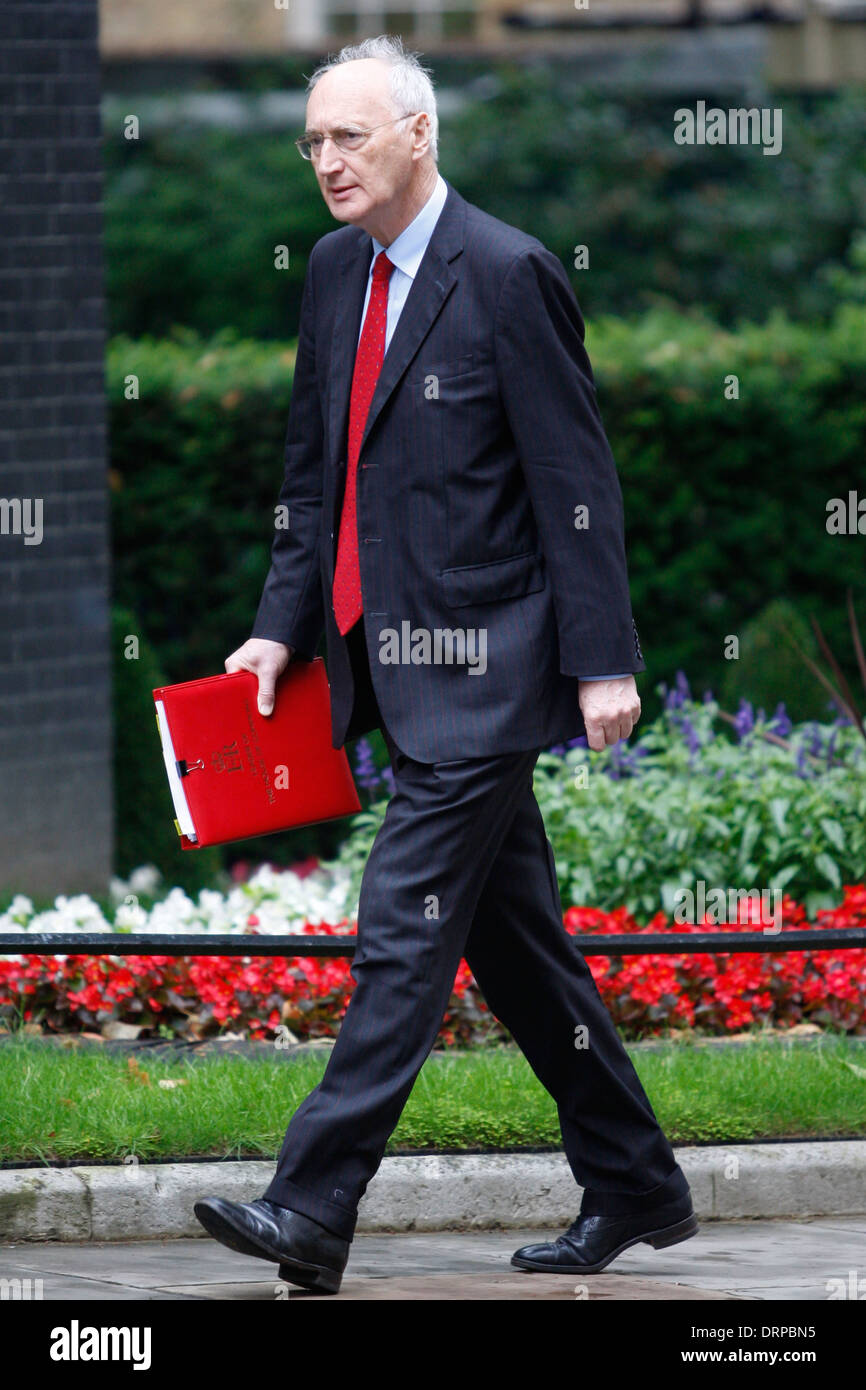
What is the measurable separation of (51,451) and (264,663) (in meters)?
3.51

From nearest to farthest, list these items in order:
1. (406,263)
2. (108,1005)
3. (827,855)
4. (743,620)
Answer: (406,263) < (108,1005) < (827,855) < (743,620)

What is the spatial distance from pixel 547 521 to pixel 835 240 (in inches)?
534

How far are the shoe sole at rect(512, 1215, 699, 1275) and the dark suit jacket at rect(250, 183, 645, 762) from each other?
0.98 m

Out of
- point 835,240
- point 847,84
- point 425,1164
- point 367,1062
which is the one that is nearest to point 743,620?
point 425,1164

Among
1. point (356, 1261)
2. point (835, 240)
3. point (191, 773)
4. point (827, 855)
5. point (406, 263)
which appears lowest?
point (356, 1261)

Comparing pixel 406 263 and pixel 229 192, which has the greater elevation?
pixel 229 192

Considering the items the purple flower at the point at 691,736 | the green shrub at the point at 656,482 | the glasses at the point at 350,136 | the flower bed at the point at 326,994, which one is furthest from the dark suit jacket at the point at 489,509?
the green shrub at the point at 656,482

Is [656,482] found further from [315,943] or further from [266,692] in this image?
[266,692]

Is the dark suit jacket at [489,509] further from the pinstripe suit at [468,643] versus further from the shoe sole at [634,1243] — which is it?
the shoe sole at [634,1243]

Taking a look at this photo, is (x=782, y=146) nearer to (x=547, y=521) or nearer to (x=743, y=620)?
(x=743, y=620)

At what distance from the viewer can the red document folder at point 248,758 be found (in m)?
4.22

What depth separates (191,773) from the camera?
422 centimetres

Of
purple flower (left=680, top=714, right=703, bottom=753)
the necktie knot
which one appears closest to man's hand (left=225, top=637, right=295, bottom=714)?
the necktie knot

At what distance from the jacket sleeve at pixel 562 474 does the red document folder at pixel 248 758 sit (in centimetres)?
59
